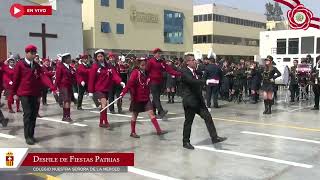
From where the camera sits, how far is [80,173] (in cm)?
657

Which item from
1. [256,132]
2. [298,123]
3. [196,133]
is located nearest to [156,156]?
[196,133]

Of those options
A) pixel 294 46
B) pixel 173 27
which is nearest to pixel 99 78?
pixel 294 46

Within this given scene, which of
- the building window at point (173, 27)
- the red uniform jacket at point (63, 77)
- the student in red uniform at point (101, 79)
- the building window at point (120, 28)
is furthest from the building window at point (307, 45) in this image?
the student in red uniform at point (101, 79)

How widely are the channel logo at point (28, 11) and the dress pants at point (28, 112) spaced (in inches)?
1016

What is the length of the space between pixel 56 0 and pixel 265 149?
102 ft

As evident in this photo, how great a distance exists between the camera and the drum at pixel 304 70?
1698 centimetres

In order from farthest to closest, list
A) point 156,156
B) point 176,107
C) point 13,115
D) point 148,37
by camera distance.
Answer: point 148,37
point 176,107
point 13,115
point 156,156

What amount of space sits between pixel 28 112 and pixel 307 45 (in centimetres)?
4641

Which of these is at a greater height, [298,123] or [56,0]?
[56,0]

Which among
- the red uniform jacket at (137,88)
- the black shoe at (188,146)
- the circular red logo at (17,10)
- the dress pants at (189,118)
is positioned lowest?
the black shoe at (188,146)

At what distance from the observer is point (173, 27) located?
58.1 m

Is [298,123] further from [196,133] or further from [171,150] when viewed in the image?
[171,150]

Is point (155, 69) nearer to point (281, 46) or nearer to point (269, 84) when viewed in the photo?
point (269, 84)

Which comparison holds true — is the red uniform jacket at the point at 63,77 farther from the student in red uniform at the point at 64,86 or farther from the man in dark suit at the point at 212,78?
the man in dark suit at the point at 212,78
